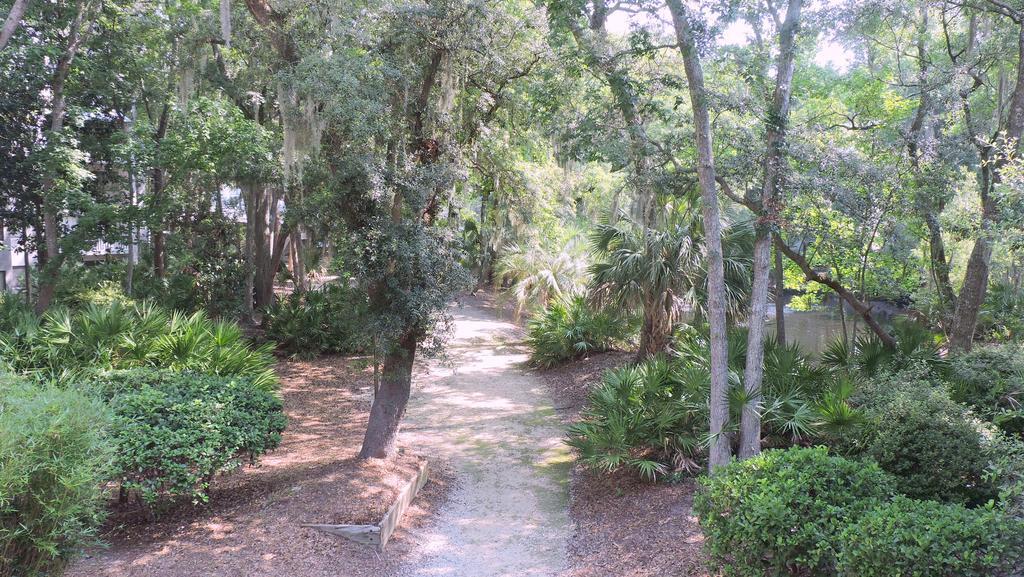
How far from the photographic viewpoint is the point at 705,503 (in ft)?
15.8

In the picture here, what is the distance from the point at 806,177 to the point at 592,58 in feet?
8.99

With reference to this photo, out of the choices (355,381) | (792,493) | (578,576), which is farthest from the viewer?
(355,381)

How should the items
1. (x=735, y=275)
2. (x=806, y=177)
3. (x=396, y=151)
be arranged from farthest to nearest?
(x=735, y=275) < (x=396, y=151) < (x=806, y=177)

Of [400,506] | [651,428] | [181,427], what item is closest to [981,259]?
[651,428]

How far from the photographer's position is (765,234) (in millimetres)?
6531

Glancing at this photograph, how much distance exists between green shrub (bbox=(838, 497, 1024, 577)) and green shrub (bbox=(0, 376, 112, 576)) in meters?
4.60

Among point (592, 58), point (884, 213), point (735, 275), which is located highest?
point (592, 58)

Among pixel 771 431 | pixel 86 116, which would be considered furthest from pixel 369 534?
pixel 86 116

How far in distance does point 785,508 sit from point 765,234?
3149 millimetres

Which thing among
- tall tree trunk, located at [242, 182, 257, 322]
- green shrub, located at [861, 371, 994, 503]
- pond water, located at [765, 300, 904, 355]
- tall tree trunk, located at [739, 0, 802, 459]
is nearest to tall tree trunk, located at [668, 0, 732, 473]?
tall tree trunk, located at [739, 0, 802, 459]

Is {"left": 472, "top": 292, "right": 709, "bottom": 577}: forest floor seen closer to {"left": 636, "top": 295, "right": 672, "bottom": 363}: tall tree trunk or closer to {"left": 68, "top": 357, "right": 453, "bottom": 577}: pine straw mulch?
{"left": 68, "top": 357, "right": 453, "bottom": 577}: pine straw mulch

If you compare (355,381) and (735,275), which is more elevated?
(735,275)

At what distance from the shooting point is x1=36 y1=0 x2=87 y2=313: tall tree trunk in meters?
11.0

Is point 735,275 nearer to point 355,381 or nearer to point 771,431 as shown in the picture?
point 771,431
